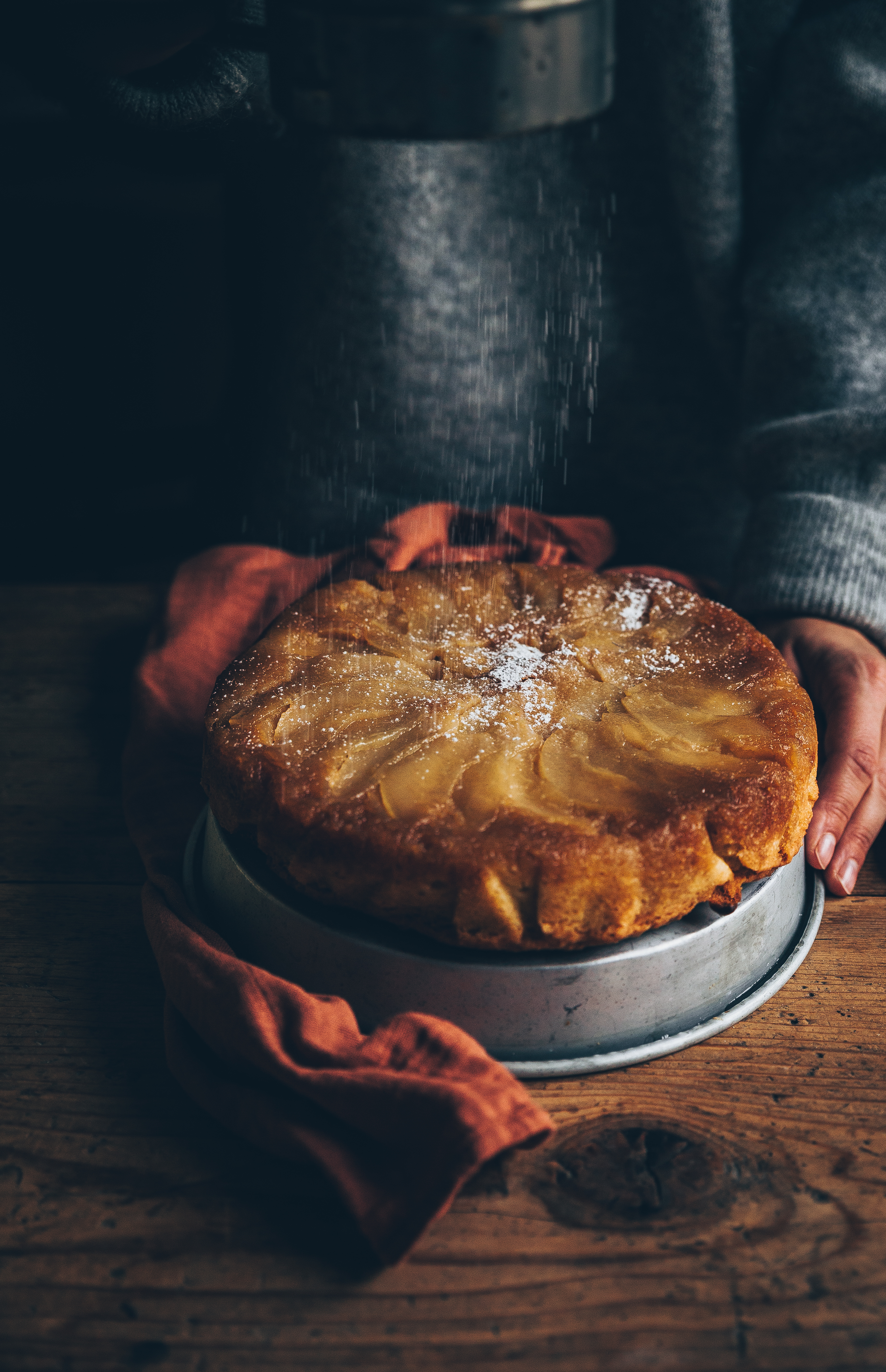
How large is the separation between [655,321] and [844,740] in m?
0.82

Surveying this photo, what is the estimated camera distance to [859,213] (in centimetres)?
148

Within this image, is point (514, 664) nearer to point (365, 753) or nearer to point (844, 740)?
point (365, 753)

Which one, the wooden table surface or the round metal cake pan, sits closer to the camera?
the wooden table surface

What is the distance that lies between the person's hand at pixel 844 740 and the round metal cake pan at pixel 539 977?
137 mm

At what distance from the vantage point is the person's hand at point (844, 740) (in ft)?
3.55

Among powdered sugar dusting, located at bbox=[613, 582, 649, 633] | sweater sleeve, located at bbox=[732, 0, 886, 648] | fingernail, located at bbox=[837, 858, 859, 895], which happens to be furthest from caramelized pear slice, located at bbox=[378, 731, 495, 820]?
sweater sleeve, located at bbox=[732, 0, 886, 648]

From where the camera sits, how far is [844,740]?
115 cm

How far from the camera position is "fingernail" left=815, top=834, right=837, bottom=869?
3.49 feet

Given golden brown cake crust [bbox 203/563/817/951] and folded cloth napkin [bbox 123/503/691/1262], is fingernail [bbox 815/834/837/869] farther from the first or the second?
folded cloth napkin [bbox 123/503/691/1262]

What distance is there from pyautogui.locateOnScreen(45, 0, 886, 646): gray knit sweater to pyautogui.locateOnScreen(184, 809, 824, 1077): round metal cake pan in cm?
55

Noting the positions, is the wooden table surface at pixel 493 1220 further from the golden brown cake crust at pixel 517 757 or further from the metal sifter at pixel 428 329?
the metal sifter at pixel 428 329

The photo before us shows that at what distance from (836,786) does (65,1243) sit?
789mm

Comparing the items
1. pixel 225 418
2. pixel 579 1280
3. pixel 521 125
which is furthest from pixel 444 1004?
pixel 225 418

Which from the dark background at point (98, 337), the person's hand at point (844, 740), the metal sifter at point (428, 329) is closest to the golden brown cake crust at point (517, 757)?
the person's hand at point (844, 740)
